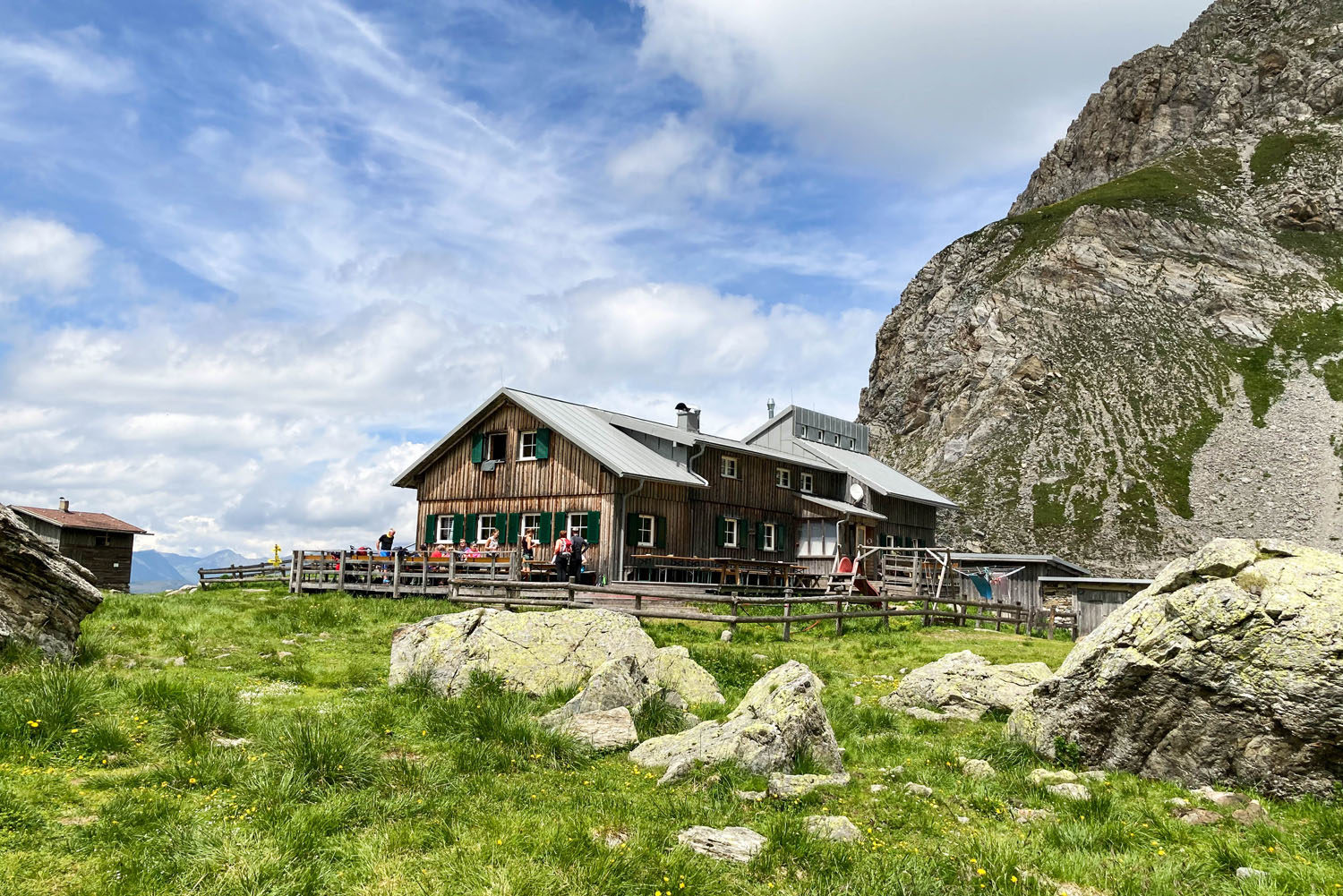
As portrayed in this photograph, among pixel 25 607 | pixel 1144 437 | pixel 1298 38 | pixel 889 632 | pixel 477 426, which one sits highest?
pixel 1298 38

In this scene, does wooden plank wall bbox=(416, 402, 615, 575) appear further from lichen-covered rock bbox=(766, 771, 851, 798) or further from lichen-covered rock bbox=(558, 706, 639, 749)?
lichen-covered rock bbox=(766, 771, 851, 798)

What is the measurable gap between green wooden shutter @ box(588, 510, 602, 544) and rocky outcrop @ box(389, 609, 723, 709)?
63.0ft

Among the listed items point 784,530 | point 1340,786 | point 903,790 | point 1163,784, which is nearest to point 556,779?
point 903,790

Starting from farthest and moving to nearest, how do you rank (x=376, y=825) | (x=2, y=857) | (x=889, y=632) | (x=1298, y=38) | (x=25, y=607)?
(x=1298, y=38)
(x=889, y=632)
(x=25, y=607)
(x=376, y=825)
(x=2, y=857)

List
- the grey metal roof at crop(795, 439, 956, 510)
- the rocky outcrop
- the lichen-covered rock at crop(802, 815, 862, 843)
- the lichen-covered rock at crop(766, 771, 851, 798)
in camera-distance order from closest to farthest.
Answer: the lichen-covered rock at crop(802, 815, 862, 843) → the lichen-covered rock at crop(766, 771, 851, 798) → the rocky outcrop → the grey metal roof at crop(795, 439, 956, 510)

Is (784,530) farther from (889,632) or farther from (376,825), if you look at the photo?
(376,825)

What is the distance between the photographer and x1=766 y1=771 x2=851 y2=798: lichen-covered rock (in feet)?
24.4

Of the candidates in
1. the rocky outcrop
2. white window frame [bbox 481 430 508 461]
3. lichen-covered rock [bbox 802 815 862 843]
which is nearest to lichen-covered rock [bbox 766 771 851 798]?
lichen-covered rock [bbox 802 815 862 843]

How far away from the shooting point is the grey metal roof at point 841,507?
41.5m

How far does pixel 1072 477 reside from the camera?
7981 cm

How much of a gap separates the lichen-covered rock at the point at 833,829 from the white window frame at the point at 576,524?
25.9 m

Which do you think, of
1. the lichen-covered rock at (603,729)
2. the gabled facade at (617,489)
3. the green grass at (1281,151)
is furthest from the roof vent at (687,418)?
the green grass at (1281,151)

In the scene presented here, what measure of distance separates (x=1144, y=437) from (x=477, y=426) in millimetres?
69337

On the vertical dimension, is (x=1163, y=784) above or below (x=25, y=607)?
below
